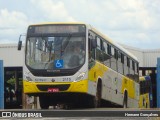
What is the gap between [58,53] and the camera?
19578mm

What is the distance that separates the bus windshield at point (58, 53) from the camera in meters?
19.6

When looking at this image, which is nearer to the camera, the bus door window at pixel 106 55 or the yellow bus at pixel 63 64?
the yellow bus at pixel 63 64

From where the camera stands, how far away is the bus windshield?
1956 centimetres

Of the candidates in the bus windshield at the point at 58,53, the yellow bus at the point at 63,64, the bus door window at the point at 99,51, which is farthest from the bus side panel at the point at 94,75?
the bus windshield at the point at 58,53

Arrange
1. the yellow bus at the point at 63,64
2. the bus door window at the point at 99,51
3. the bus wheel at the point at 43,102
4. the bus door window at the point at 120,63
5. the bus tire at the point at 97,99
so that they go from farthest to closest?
the bus door window at the point at 120,63 < the bus wheel at the point at 43,102 < the bus door window at the point at 99,51 < the bus tire at the point at 97,99 < the yellow bus at the point at 63,64

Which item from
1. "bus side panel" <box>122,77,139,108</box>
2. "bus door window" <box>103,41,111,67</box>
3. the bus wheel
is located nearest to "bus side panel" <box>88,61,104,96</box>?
"bus door window" <box>103,41,111,67</box>

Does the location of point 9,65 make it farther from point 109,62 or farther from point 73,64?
point 73,64

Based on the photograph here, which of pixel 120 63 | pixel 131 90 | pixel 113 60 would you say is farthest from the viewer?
pixel 131 90

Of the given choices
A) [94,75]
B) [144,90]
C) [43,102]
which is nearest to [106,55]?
[94,75]

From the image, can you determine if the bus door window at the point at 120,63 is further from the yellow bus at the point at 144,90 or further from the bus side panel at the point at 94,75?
the yellow bus at the point at 144,90

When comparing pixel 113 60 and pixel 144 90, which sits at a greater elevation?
pixel 113 60

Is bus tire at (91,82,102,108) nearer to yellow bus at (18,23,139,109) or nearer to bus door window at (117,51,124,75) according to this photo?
yellow bus at (18,23,139,109)

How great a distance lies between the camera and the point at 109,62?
23297 mm

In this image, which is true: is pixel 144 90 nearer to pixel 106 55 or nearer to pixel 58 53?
pixel 106 55
